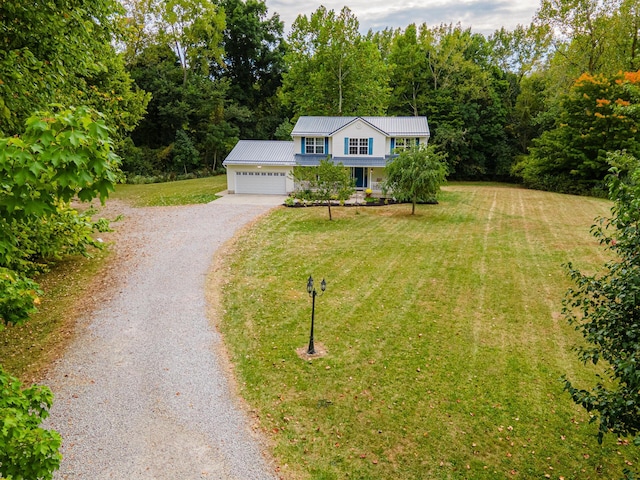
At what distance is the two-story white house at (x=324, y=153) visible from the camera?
2858cm

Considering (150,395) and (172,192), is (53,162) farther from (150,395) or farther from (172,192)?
(172,192)

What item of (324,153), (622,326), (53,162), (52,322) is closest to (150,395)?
(52,322)

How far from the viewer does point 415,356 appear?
9.27 m

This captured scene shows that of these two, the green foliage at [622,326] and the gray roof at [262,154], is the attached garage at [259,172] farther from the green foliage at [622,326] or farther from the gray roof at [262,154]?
the green foliage at [622,326]

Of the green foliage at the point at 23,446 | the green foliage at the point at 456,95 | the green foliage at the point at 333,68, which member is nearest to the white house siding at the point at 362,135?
the green foliage at the point at 333,68

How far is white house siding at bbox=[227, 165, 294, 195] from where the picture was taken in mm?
28891

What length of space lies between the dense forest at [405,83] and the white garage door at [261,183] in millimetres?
8882

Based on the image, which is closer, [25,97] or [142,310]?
[25,97]

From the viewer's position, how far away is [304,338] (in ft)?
32.4

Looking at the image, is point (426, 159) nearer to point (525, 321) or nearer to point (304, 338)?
point (525, 321)

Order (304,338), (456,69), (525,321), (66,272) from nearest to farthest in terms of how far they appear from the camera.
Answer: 1. (304,338)
2. (525,321)
3. (66,272)
4. (456,69)

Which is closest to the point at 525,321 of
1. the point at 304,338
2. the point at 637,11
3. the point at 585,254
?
the point at 304,338

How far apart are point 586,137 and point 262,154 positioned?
896 inches

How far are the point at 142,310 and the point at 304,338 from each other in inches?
179
